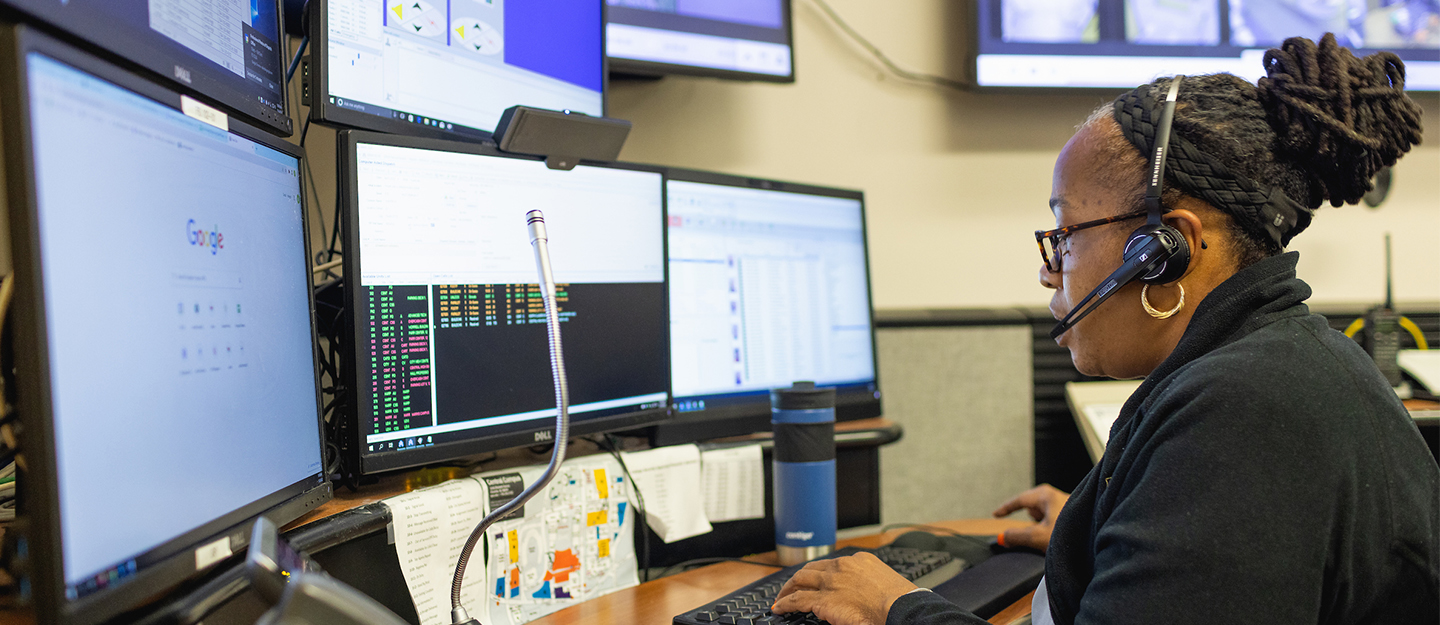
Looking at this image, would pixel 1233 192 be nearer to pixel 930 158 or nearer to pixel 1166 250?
pixel 1166 250

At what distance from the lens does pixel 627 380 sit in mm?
1114

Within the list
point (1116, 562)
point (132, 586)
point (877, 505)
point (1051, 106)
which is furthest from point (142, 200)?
point (1051, 106)

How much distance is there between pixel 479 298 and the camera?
36.8 inches

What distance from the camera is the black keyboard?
33.4 inches

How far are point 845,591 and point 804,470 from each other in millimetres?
272

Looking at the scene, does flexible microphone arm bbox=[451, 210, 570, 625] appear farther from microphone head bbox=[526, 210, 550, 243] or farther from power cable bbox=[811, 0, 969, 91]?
power cable bbox=[811, 0, 969, 91]

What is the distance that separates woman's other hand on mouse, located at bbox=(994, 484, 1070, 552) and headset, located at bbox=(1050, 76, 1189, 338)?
0.41 meters

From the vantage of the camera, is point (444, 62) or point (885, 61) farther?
point (885, 61)

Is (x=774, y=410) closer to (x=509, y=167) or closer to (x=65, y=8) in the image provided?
(x=509, y=167)

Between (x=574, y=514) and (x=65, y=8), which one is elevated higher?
(x=65, y=8)

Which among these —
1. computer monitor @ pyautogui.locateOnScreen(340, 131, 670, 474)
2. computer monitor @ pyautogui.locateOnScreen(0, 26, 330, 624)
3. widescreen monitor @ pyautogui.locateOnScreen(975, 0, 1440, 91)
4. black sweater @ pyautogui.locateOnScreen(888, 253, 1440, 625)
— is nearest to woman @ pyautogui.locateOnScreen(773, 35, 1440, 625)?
black sweater @ pyautogui.locateOnScreen(888, 253, 1440, 625)

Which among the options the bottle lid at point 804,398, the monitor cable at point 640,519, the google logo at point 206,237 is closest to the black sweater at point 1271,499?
the bottle lid at point 804,398

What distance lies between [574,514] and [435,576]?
194 millimetres

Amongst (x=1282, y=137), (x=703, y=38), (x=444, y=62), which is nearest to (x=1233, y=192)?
(x=1282, y=137)
